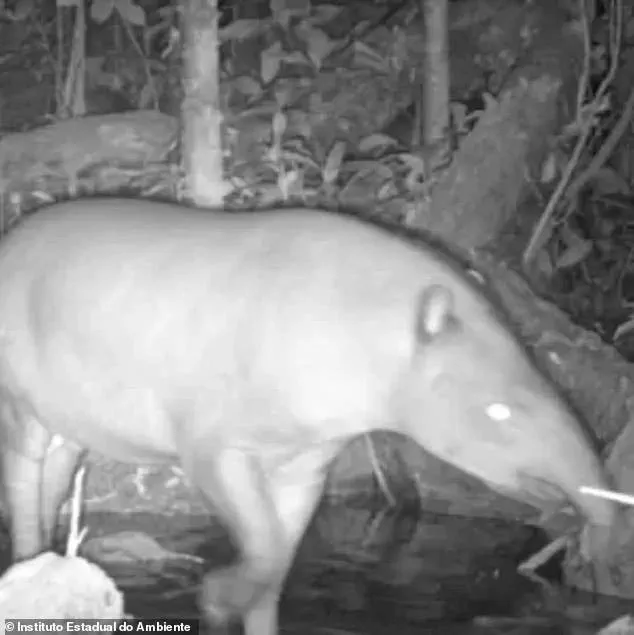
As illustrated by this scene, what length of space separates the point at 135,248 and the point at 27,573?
1.22 ft

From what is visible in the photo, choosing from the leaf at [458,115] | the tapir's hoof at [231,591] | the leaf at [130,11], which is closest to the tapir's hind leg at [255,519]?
the tapir's hoof at [231,591]

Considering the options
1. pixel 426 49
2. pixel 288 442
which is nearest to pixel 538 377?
pixel 288 442

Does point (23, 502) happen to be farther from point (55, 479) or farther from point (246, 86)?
point (246, 86)

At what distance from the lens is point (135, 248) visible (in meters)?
1.27

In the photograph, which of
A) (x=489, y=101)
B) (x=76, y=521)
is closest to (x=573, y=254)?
(x=489, y=101)

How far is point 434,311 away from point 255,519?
29cm

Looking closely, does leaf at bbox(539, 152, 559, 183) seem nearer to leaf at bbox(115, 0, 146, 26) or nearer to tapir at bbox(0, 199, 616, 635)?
tapir at bbox(0, 199, 616, 635)

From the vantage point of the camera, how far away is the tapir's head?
3.73 feet

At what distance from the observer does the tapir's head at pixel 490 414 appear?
3.73 ft

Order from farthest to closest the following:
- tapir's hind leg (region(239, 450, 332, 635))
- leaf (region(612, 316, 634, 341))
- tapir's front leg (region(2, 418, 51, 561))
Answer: leaf (region(612, 316, 634, 341)) → tapir's front leg (region(2, 418, 51, 561)) → tapir's hind leg (region(239, 450, 332, 635))

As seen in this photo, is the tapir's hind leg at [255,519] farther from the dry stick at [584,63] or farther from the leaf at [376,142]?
the dry stick at [584,63]

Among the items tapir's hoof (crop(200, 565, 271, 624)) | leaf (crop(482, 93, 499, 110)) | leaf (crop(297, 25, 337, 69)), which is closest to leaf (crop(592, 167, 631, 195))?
leaf (crop(482, 93, 499, 110))

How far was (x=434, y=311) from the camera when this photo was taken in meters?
1.14

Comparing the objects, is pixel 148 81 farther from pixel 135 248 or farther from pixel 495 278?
pixel 495 278
